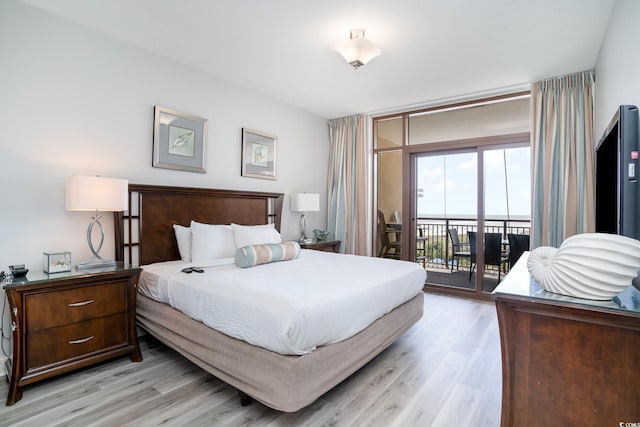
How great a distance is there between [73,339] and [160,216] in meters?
1.23

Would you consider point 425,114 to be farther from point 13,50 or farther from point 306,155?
point 13,50

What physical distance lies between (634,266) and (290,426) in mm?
1726

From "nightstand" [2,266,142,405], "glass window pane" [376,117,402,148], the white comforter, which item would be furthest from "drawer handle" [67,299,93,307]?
"glass window pane" [376,117,402,148]

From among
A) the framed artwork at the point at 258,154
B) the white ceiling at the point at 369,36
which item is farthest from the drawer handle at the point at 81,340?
the white ceiling at the point at 369,36

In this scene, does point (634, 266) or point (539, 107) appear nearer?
point (634, 266)

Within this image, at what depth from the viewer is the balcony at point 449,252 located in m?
4.29

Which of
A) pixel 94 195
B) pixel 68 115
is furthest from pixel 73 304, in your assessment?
pixel 68 115

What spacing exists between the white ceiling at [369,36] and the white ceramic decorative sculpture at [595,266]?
202 centimetres

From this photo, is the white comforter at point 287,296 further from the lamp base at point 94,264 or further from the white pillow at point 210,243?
the lamp base at point 94,264

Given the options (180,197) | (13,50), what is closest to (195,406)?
(180,197)

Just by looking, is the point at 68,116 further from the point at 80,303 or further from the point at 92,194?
the point at 80,303

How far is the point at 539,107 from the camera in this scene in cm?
358

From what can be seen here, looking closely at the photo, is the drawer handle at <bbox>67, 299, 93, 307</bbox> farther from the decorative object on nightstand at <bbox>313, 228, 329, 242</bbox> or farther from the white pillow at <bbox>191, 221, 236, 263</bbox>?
the decorative object on nightstand at <bbox>313, 228, 329, 242</bbox>

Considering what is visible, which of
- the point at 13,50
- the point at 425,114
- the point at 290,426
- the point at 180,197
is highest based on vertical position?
the point at 425,114
